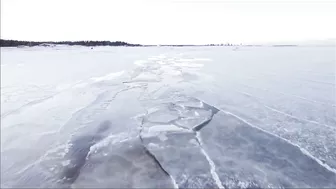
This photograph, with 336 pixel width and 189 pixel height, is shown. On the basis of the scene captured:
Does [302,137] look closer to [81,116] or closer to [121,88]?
[81,116]

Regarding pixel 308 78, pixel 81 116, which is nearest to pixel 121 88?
pixel 81 116

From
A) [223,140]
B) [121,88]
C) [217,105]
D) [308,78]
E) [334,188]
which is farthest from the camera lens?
[308,78]

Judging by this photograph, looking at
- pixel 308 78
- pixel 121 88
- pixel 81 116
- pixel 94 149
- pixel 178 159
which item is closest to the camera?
pixel 178 159

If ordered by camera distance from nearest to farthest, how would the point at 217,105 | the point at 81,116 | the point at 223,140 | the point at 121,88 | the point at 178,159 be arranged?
1. the point at 178,159
2. the point at 223,140
3. the point at 81,116
4. the point at 217,105
5. the point at 121,88

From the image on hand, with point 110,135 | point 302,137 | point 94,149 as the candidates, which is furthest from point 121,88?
point 302,137

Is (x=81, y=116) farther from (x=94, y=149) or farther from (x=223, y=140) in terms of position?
(x=223, y=140)

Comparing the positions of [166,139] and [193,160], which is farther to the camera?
[166,139]

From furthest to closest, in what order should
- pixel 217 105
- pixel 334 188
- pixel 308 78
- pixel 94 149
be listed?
pixel 308 78 → pixel 217 105 → pixel 94 149 → pixel 334 188

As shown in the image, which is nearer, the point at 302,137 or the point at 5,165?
the point at 5,165

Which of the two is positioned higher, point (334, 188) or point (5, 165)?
A: point (5, 165)
